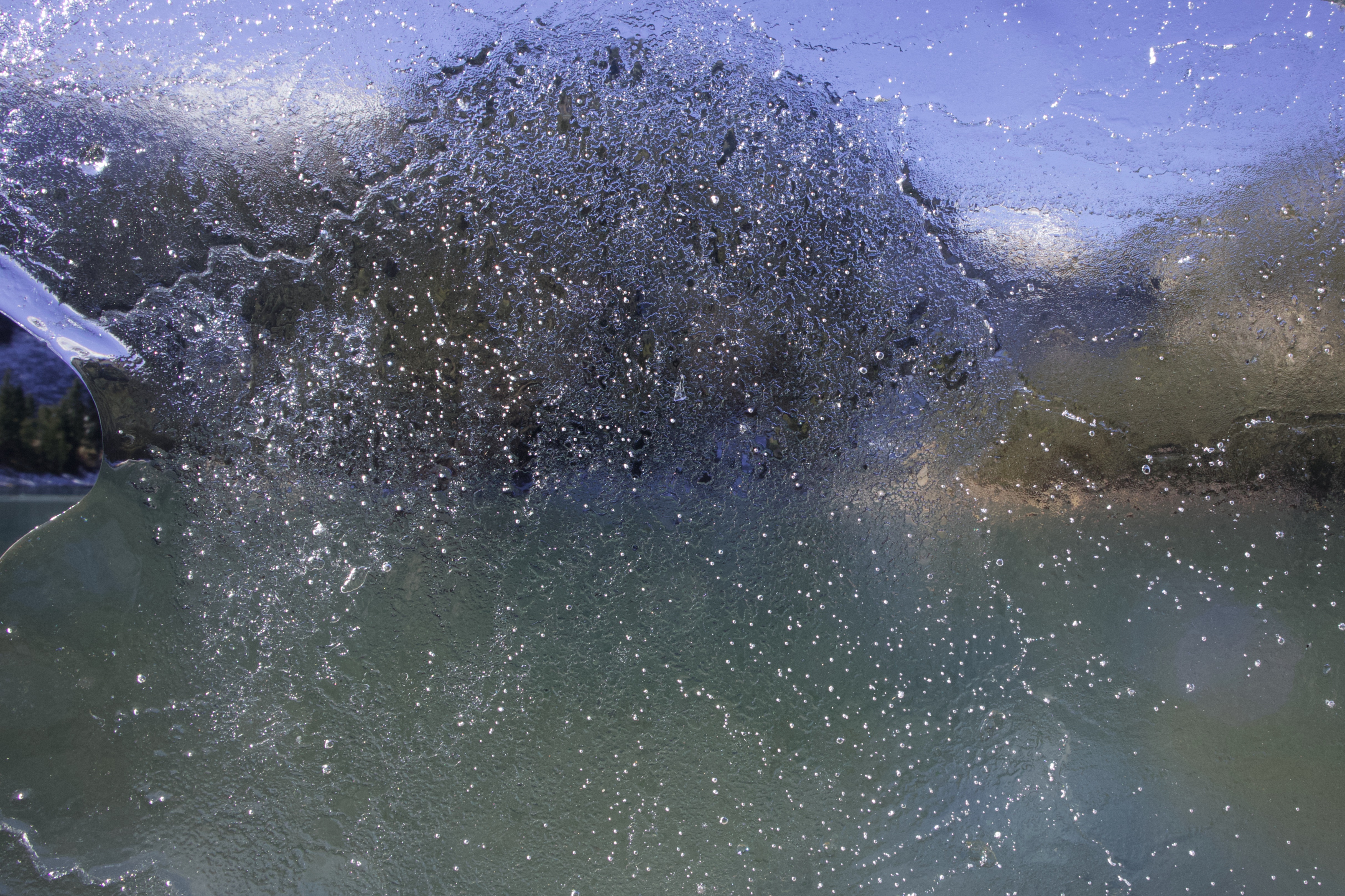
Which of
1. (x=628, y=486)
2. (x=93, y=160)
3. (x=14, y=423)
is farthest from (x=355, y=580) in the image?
(x=93, y=160)

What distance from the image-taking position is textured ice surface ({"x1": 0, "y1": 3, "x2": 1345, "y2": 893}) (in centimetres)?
130

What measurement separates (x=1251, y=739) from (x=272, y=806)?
184 cm

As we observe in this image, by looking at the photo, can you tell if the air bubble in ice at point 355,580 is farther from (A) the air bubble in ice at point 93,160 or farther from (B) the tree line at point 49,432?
(A) the air bubble in ice at point 93,160

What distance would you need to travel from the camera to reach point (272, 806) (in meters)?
1.29

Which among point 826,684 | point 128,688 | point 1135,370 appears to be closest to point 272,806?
point 128,688

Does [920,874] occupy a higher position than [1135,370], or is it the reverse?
[1135,370]

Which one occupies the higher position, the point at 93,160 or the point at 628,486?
the point at 93,160

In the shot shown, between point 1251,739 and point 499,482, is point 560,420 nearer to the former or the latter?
point 499,482

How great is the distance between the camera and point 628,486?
1322 mm

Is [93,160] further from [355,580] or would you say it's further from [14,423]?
[355,580]

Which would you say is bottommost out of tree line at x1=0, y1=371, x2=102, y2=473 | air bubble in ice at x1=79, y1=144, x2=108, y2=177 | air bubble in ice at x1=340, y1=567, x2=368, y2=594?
air bubble in ice at x1=340, y1=567, x2=368, y2=594

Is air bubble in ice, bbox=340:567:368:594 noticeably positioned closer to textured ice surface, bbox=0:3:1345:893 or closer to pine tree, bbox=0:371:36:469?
textured ice surface, bbox=0:3:1345:893

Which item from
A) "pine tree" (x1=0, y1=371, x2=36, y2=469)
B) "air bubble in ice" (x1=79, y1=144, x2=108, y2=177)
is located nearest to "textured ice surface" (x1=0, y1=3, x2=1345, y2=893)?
"air bubble in ice" (x1=79, y1=144, x2=108, y2=177)

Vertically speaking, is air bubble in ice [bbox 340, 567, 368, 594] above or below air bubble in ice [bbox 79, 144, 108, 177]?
below
